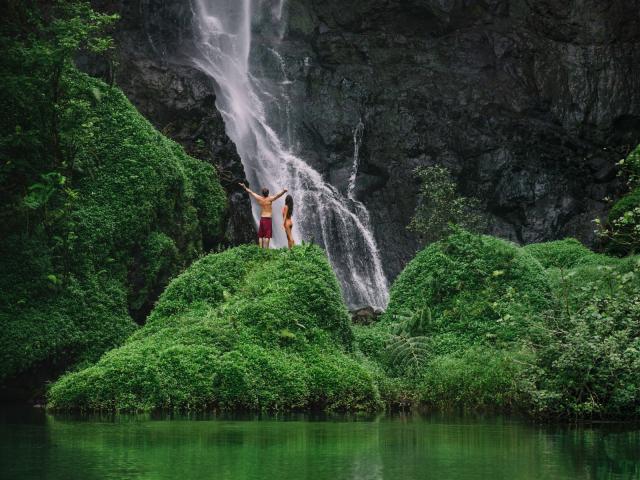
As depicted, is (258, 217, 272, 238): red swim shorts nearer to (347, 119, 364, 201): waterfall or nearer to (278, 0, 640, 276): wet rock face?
(278, 0, 640, 276): wet rock face

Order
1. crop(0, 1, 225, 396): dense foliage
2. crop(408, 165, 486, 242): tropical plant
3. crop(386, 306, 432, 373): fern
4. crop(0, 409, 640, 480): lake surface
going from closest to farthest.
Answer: crop(0, 409, 640, 480): lake surface
crop(386, 306, 432, 373): fern
crop(0, 1, 225, 396): dense foliage
crop(408, 165, 486, 242): tropical plant

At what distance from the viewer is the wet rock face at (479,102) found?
1548 inches

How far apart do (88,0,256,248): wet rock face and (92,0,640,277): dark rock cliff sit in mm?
903

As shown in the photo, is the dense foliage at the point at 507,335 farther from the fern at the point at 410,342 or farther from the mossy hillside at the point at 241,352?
the mossy hillside at the point at 241,352

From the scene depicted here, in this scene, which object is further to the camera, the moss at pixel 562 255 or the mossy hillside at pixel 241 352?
the moss at pixel 562 255

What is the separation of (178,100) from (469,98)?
14.9m

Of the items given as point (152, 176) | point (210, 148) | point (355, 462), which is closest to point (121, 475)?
point (355, 462)

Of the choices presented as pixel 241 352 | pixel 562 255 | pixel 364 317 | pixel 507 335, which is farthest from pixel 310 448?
pixel 562 255

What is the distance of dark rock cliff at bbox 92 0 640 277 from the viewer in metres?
39.1

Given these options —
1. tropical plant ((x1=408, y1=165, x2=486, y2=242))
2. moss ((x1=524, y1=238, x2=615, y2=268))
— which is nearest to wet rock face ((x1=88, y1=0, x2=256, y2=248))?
tropical plant ((x1=408, y1=165, x2=486, y2=242))

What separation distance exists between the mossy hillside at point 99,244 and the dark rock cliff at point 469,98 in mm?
14110

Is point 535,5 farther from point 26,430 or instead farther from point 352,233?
point 26,430

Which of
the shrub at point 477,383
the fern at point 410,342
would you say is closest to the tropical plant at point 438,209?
the fern at point 410,342

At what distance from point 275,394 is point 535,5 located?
31345 mm
